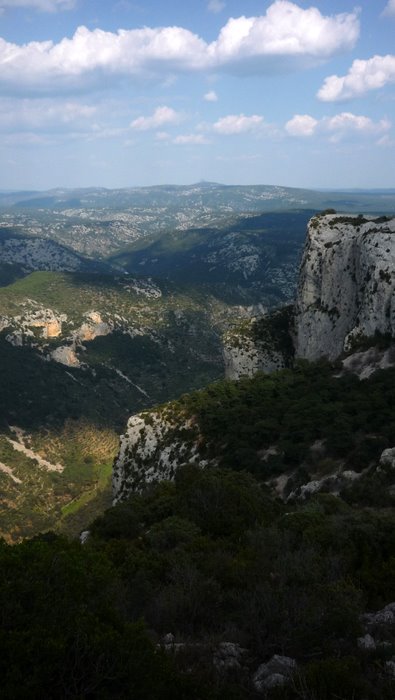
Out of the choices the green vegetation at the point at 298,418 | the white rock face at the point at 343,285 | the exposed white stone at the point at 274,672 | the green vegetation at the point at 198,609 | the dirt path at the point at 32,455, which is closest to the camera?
the green vegetation at the point at 198,609

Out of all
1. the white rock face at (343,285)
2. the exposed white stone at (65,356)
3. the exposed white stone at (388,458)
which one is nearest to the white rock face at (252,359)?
the white rock face at (343,285)

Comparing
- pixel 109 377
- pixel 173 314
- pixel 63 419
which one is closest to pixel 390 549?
pixel 63 419

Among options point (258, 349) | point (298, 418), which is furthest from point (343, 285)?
point (298, 418)

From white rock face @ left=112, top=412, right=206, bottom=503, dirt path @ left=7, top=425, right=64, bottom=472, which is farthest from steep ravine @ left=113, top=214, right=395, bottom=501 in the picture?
dirt path @ left=7, top=425, right=64, bottom=472

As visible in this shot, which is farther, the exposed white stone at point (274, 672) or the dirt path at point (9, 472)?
the dirt path at point (9, 472)

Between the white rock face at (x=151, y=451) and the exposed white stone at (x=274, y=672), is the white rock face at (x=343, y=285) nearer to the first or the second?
the white rock face at (x=151, y=451)

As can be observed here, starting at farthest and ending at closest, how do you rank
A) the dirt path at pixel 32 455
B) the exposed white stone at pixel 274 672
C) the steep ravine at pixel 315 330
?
the dirt path at pixel 32 455
the steep ravine at pixel 315 330
the exposed white stone at pixel 274 672

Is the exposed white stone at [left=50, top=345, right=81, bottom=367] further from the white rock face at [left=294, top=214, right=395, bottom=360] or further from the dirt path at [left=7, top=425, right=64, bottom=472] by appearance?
the white rock face at [left=294, top=214, right=395, bottom=360]

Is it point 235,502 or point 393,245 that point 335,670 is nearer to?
point 235,502
